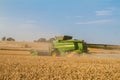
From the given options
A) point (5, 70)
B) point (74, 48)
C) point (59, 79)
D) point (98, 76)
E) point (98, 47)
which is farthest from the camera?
point (98, 47)

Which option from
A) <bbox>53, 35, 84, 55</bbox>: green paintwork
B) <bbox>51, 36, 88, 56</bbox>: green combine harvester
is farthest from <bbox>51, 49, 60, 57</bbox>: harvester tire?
<bbox>53, 35, 84, 55</bbox>: green paintwork

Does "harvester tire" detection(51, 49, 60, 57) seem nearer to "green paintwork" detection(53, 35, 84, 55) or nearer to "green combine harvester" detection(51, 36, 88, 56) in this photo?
"green combine harvester" detection(51, 36, 88, 56)

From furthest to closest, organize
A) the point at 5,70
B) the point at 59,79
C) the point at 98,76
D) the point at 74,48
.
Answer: the point at 74,48, the point at 5,70, the point at 98,76, the point at 59,79

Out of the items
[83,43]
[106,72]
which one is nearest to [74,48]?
[83,43]

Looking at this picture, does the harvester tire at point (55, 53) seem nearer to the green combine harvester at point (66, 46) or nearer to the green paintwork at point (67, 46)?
the green combine harvester at point (66, 46)

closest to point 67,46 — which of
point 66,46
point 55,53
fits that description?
point 66,46

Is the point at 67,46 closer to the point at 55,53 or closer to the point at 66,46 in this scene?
the point at 66,46

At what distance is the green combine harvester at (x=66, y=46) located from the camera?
26861 mm

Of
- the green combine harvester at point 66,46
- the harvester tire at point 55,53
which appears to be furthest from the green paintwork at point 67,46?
the harvester tire at point 55,53

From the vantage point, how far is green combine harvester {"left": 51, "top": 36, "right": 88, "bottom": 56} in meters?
26.9

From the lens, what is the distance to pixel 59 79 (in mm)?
11141

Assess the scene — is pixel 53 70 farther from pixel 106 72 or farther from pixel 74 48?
pixel 74 48

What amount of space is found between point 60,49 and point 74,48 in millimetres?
1571

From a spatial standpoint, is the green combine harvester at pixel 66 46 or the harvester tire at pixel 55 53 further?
the harvester tire at pixel 55 53
